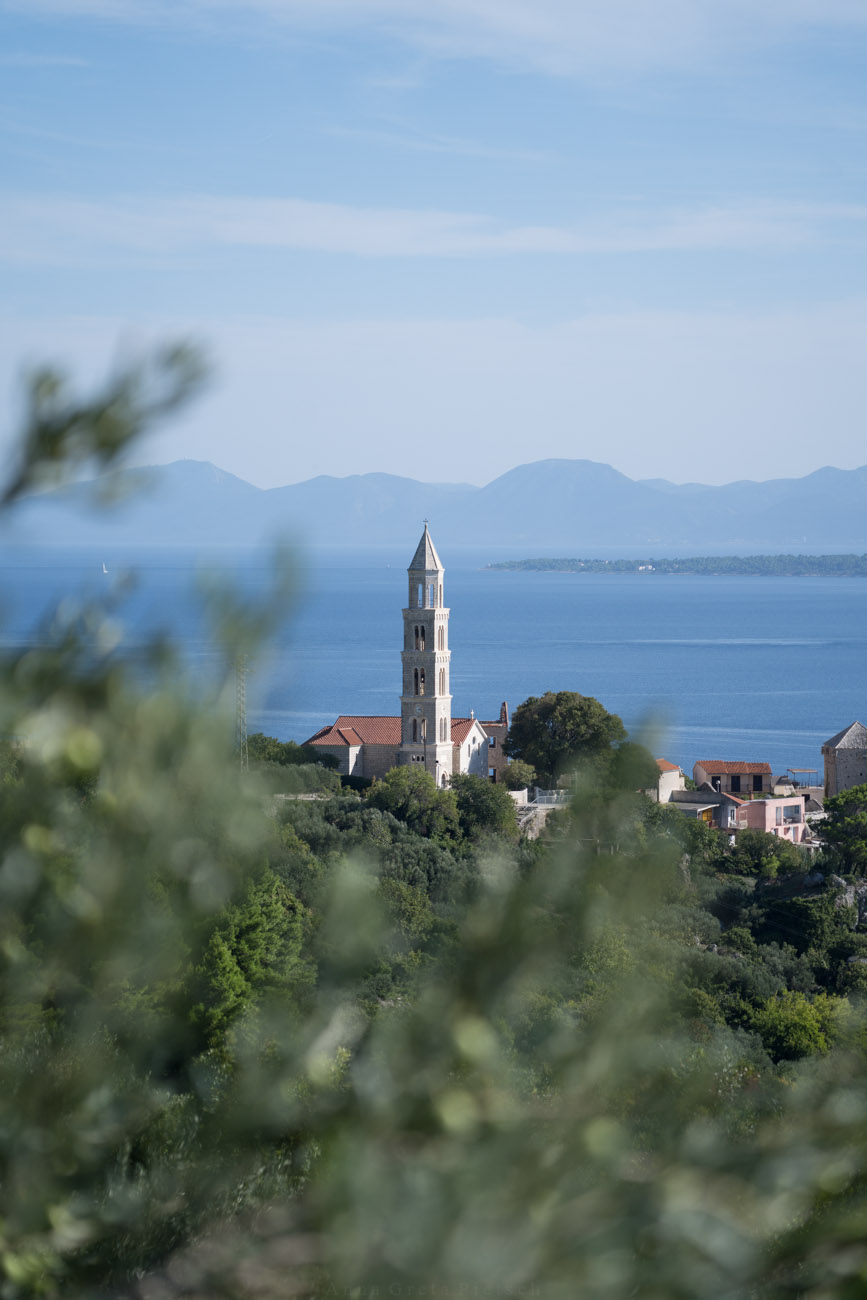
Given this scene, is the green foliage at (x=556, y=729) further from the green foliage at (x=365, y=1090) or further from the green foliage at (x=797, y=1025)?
the green foliage at (x=365, y=1090)

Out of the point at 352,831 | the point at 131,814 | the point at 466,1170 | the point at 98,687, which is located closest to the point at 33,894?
the point at 131,814

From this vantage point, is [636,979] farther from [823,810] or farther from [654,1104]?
[823,810]

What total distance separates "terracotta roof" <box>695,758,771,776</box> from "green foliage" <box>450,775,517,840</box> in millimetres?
9669

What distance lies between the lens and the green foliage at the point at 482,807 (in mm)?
33875

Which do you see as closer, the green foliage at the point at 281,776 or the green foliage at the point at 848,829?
the green foliage at the point at 281,776

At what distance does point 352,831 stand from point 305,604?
27.8m

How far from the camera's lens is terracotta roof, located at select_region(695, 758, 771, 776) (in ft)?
142

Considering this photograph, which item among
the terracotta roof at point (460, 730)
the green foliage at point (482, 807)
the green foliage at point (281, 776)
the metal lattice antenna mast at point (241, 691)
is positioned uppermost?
the metal lattice antenna mast at point (241, 691)

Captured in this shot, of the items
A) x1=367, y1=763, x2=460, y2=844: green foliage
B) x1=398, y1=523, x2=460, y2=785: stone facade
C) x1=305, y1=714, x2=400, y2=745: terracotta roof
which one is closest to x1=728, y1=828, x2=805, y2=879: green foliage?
x1=367, y1=763, x2=460, y2=844: green foliage

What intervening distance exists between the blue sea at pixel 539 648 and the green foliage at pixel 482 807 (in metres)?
4.81

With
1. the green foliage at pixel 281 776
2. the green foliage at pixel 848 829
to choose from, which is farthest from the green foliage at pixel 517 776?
the green foliage at pixel 281 776

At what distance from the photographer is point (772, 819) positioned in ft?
132

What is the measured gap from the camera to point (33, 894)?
103 inches

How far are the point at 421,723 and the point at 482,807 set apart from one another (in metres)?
5.40
